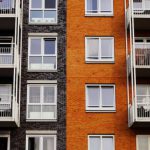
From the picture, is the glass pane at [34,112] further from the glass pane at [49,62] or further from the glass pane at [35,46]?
the glass pane at [35,46]

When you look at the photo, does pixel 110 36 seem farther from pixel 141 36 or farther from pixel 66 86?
pixel 66 86

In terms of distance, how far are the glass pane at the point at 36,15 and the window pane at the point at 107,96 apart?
5.46 m

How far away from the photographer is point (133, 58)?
32.1m

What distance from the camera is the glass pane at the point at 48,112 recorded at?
32.7 metres

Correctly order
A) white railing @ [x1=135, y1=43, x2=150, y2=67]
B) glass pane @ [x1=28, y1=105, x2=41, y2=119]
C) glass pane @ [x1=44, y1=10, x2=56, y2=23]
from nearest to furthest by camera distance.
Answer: white railing @ [x1=135, y1=43, x2=150, y2=67]
glass pane @ [x1=28, y1=105, x2=41, y2=119]
glass pane @ [x1=44, y1=10, x2=56, y2=23]

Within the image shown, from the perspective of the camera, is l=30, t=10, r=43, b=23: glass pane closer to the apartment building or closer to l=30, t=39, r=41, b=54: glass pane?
the apartment building

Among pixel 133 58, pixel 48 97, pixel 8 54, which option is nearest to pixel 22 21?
pixel 8 54

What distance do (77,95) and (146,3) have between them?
6.78m

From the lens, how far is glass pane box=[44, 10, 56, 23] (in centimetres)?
3453

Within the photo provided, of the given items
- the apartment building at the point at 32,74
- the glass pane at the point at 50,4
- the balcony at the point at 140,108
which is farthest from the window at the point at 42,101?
the glass pane at the point at 50,4

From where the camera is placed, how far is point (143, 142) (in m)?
32.3

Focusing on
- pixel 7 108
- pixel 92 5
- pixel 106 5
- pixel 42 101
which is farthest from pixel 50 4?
pixel 7 108

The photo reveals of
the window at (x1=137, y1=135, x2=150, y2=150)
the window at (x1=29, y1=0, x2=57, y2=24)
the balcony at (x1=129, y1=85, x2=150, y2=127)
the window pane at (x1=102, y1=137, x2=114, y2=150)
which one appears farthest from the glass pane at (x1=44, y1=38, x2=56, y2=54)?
the window at (x1=137, y1=135, x2=150, y2=150)

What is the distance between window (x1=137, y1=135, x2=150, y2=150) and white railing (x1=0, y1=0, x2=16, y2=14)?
32.0ft
